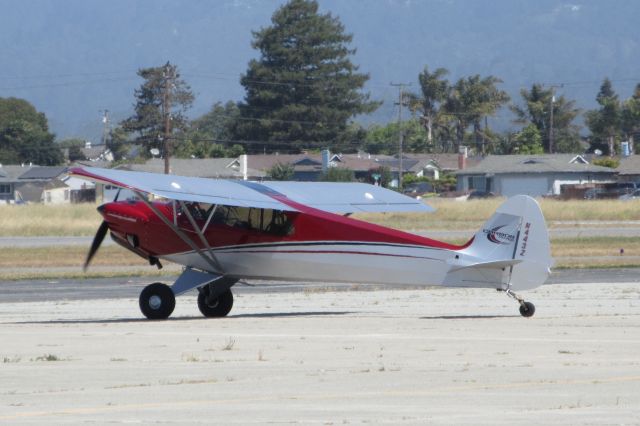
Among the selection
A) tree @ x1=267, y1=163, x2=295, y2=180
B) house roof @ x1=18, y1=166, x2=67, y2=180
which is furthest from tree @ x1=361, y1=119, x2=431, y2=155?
tree @ x1=267, y1=163, x2=295, y2=180

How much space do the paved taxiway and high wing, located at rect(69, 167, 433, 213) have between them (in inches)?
63.4

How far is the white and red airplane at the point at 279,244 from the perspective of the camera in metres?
A: 16.6

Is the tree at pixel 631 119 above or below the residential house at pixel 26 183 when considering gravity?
above

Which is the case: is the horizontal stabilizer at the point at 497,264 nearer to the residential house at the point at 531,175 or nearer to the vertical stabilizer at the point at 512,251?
the vertical stabilizer at the point at 512,251

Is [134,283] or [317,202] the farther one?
[134,283]

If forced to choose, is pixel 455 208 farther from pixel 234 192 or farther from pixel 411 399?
pixel 411 399

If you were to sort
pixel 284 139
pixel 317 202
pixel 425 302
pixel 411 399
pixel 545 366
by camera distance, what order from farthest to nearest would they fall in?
pixel 284 139, pixel 425 302, pixel 317 202, pixel 545 366, pixel 411 399

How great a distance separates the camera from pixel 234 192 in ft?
58.1

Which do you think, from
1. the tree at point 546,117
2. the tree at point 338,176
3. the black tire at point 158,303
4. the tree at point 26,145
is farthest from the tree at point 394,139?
the black tire at point 158,303

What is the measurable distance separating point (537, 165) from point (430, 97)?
4093 centimetres

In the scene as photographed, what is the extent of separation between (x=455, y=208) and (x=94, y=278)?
1333 inches

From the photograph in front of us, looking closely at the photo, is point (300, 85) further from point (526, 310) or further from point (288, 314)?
point (526, 310)

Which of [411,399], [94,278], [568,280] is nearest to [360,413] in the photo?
Answer: [411,399]

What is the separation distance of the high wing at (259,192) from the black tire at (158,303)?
5.28ft
